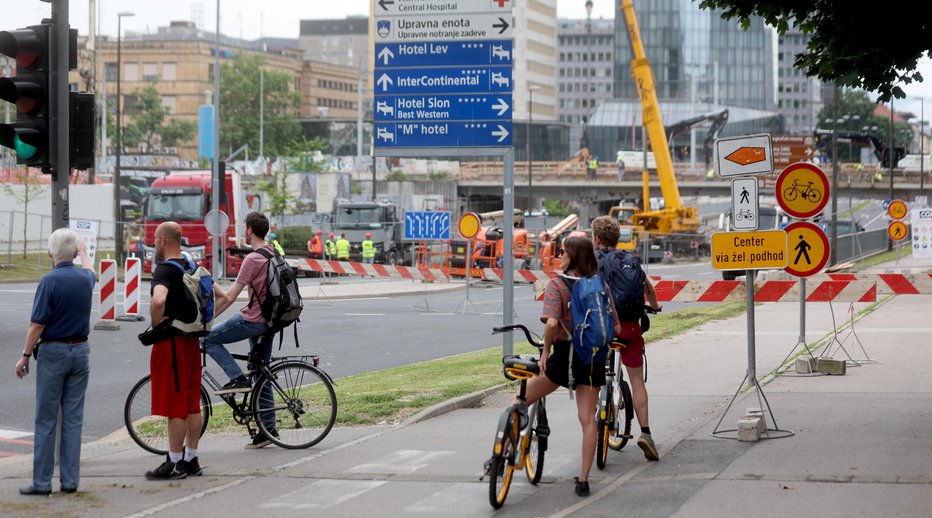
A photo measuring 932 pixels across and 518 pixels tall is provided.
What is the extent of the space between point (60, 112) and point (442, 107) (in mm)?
5346

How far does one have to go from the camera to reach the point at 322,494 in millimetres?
8141

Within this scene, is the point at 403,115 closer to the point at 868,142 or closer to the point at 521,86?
the point at 868,142

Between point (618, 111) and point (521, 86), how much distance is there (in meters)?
25.0

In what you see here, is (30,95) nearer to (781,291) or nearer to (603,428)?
(603,428)

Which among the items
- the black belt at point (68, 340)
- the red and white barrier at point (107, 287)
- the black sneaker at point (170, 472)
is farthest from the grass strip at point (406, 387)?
the red and white barrier at point (107, 287)

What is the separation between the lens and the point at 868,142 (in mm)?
84688

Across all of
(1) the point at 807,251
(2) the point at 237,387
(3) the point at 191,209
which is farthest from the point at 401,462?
(3) the point at 191,209

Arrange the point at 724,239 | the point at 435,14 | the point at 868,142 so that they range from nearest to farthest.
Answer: the point at 724,239, the point at 435,14, the point at 868,142

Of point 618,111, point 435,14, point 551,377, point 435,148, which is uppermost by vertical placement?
point 618,111

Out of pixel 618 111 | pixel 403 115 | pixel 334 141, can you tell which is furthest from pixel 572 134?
pixel 403 115

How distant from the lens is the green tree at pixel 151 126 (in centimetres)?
14062

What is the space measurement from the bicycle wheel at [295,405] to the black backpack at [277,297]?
0.33 meters

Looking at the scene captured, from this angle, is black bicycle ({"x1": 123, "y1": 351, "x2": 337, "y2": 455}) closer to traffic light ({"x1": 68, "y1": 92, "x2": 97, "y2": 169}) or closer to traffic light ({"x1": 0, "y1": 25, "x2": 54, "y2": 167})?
traffic light ({"x1": 68, "y1": 92, "x2": 97, "y2": 169})

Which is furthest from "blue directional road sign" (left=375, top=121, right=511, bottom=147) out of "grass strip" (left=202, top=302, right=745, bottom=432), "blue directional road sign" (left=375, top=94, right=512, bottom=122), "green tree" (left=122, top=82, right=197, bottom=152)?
"green tree" (left=122, top=82, right=197, bottom=152)
